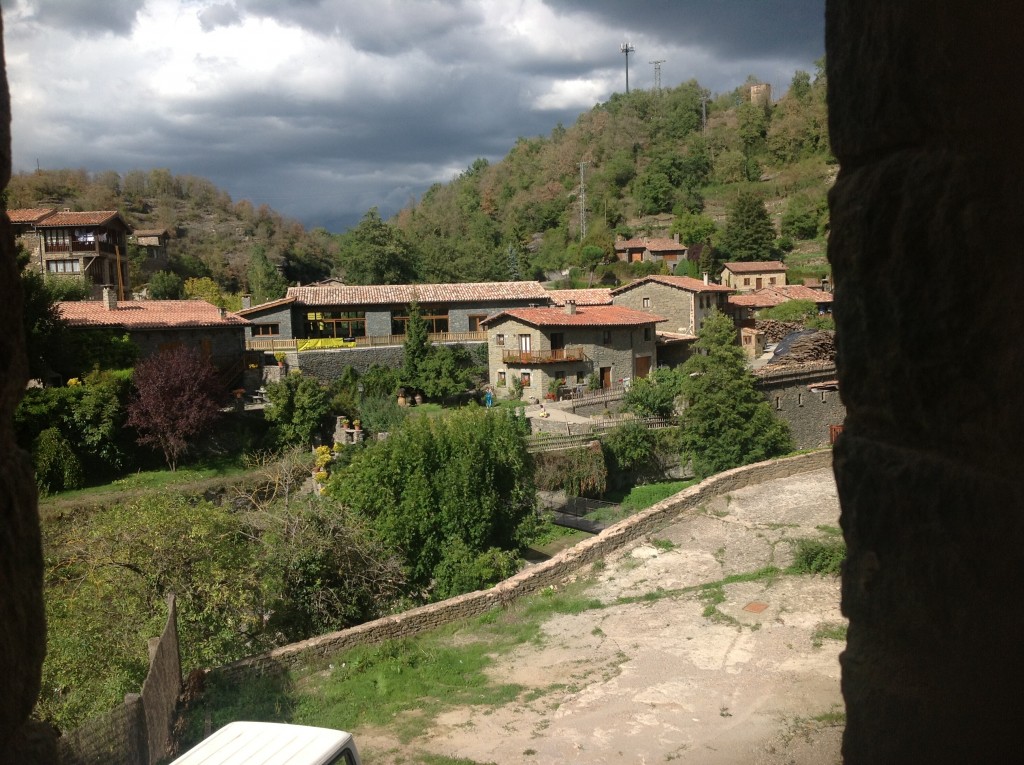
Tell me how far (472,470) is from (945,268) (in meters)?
18.7

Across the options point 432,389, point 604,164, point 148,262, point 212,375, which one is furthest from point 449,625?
point 604,164

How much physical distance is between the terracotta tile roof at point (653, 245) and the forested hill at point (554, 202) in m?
1.63

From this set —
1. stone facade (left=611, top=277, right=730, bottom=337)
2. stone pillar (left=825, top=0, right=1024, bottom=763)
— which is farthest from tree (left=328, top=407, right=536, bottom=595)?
stone facade (left=611, top=277, right=730, bottom=337)

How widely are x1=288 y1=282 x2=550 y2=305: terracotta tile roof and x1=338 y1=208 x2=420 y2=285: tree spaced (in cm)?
1509

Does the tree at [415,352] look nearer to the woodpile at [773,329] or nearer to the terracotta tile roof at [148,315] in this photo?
the terracotta tile roof at [148,315]

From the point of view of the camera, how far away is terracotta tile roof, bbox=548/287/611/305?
164ft

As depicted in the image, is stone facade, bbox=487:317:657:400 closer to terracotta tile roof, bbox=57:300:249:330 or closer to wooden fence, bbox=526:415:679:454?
wooden fence, bbox=526:415:679:454

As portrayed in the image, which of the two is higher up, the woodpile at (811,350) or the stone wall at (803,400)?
the woodpile at (811,350)

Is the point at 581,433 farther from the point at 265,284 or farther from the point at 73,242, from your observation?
the point at 265,284

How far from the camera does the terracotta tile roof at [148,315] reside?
32.8 metres

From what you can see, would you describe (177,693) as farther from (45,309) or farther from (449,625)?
(45,309)

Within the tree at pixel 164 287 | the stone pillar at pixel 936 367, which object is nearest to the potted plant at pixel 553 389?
the tree at pixel 164 287

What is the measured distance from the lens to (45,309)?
27844 mm

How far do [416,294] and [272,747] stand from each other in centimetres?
3927
